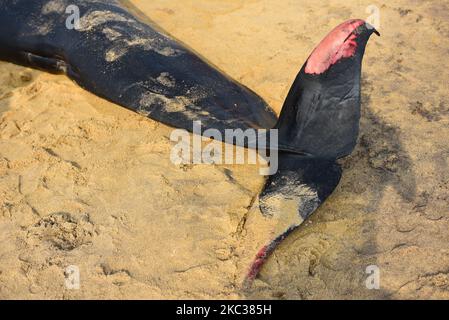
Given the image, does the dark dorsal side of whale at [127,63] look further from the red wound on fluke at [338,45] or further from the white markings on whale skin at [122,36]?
the red wound on fluke at [338,45]

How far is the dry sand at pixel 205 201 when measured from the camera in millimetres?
2736

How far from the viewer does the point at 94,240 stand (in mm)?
2957

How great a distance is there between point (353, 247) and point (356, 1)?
3090mm

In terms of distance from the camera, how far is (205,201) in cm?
314

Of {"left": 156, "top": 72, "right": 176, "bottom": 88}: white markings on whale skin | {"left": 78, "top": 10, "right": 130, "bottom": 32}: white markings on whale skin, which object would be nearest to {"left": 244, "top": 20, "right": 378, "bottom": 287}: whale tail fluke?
{"left": 156, "top": 72, "right": 176, "bottom": 88}: white markings on whale skin

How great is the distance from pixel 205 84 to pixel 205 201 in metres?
0.89

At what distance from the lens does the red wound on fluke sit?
8.77 ft

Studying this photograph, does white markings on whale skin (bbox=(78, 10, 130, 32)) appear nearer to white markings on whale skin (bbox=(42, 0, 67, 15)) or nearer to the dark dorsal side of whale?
the dark dorsal side of whale

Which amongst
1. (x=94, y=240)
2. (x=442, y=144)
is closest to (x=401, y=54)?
(x=442, y=144)

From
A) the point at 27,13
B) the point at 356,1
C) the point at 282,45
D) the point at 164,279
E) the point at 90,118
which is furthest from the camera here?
the point at 356,1

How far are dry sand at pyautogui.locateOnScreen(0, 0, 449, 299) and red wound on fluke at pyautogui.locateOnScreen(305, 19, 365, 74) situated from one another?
88 centimetres

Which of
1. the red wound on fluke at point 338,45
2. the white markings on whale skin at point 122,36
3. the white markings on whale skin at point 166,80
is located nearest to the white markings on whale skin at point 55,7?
the white markings on whale skin at point 122,36

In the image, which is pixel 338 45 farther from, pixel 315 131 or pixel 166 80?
pixel 166 80

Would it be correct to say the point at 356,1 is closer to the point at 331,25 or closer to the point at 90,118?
the point at 331,25
